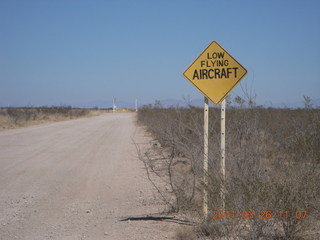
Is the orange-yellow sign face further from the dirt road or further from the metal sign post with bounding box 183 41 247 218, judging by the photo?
the dirt road

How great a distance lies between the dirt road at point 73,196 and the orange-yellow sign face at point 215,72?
84.9 inches

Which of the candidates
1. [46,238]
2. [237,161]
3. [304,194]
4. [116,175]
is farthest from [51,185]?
[304,194]

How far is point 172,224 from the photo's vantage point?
20.1ft

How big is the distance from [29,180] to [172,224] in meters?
5.07

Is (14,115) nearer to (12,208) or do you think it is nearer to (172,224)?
(12,208)

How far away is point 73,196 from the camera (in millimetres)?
8367

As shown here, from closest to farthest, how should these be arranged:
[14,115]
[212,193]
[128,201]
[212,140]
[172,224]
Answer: [212,193], [172,224], [212,140], [128,201], [14,115]

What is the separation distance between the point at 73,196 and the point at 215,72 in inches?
172

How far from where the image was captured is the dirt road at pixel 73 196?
19.9 ft

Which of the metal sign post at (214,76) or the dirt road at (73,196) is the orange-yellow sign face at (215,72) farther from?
the dirt road at (73,196)

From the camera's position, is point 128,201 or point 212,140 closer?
point 212,140

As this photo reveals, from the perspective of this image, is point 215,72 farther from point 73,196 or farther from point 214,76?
point 73,196

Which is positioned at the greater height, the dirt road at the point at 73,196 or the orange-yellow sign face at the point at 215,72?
the orange-yellow sign face at the point at 215,72

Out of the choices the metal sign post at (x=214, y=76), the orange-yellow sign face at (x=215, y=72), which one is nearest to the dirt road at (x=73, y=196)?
the metal sign post at (x=214, y=76)
